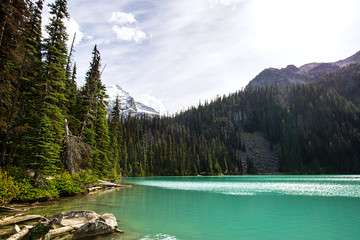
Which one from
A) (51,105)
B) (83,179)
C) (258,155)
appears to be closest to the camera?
Answer: (51,105)

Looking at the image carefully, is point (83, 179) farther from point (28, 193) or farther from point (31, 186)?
point (28, 193)

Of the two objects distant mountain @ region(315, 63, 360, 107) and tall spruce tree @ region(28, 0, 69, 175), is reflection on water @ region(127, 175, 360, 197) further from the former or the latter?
distant mountain @ region(315, 63, 360, 107)

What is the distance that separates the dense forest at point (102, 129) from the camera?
732 inches

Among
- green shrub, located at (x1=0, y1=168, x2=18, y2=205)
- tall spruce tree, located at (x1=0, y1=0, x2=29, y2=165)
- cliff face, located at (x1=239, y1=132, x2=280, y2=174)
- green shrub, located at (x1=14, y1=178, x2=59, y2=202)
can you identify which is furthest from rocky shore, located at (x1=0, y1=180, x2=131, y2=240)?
cliff face, located at (x1=239, y1=132, x2=280, y2=174)

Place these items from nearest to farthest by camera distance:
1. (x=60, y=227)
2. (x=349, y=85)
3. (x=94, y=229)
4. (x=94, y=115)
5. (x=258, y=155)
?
1. (x=94, y=229)
2. (x=60, y=227)
3. (x=94, y=115)
4. (x=258, y=155)
5. (x=349, y=85)

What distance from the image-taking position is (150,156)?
4899 inches

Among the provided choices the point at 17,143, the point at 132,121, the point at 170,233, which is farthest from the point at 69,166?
the point at 132,121

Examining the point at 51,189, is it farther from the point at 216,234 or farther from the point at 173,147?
the point at 173,147

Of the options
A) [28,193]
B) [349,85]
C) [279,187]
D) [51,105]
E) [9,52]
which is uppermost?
[349,85]

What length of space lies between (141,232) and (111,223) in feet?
5.31

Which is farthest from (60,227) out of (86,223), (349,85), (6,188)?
(349,85)

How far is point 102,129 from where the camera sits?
40188 millimetres

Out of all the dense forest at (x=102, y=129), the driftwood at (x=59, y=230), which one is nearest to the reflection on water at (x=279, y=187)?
the dense forest at (x=102, y=129)

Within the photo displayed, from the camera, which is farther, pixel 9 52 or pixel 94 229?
pixel 9 52
